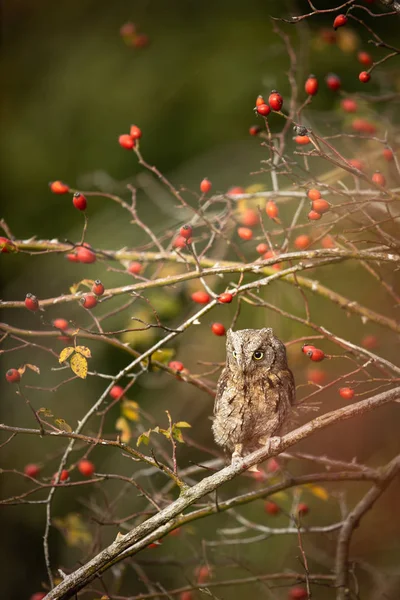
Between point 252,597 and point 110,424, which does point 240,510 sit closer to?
point 252,597

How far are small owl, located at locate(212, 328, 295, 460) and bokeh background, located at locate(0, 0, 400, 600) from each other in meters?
0.66

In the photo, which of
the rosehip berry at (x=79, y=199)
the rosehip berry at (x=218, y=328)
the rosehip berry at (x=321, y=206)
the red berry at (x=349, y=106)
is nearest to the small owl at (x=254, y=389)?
the rosehip berry at (x=218, y=328)

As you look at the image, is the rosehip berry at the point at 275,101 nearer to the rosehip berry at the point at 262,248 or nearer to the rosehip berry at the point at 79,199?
the rosehip berry at the point at 262,248

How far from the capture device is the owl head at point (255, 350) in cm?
171

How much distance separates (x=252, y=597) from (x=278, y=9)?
3296mm

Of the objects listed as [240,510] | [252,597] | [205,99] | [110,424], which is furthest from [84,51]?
[252,597]

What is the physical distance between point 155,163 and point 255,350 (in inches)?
98.3

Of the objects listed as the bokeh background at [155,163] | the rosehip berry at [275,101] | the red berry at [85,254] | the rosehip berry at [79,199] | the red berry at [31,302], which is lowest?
the bokeh background at [155,163]

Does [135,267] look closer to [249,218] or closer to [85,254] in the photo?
[85,254]

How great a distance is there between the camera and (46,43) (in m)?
4.29

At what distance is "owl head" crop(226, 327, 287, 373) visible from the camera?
171 centimetres

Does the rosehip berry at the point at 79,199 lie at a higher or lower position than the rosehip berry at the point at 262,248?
higher

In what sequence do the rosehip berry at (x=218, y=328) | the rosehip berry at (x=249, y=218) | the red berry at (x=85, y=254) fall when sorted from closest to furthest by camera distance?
the rosehip berry at (x=218, y=328), the red berry at (x=85, y=254), the rosehip berry at (x=249, y=218)

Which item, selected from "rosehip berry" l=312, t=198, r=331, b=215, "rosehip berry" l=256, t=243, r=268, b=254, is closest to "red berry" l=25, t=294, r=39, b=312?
"rosehip berry" l=256, t=243, r=268, b=254
